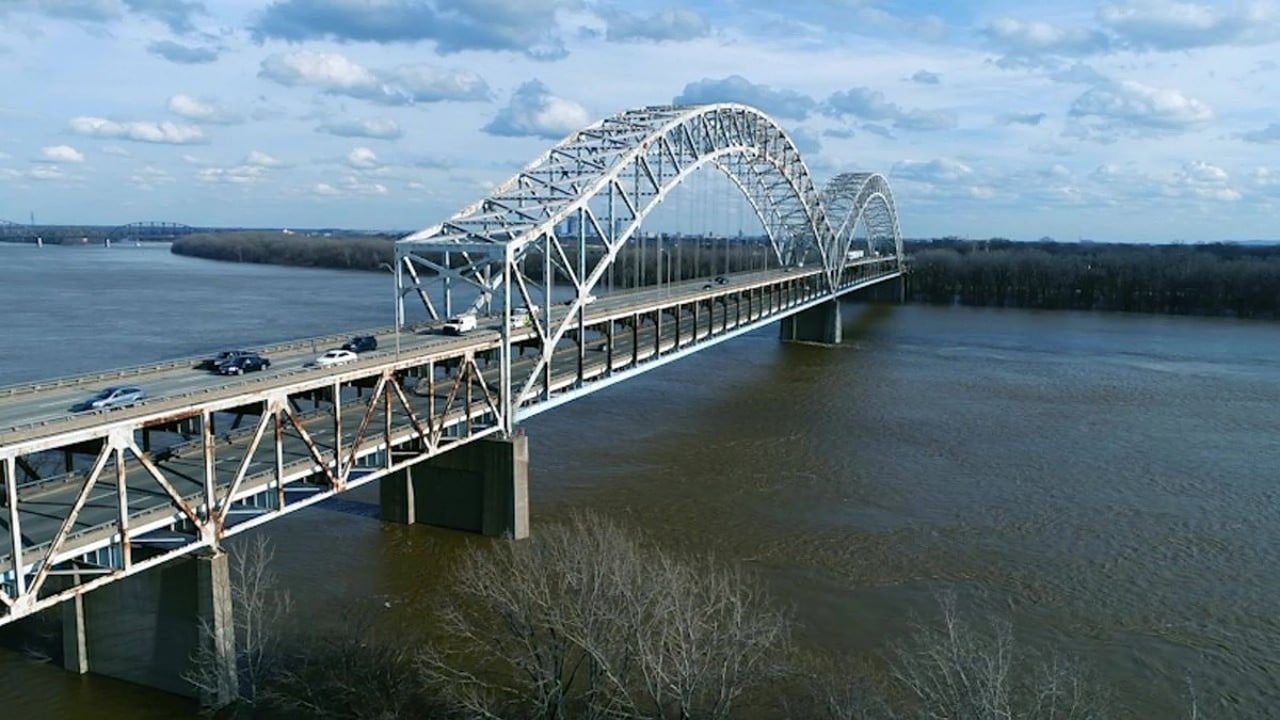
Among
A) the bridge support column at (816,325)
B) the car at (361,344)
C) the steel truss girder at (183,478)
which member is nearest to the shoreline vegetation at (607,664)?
the steel truss girder at (183,478)

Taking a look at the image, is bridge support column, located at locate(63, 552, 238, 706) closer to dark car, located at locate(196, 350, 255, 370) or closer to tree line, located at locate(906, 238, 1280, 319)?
dark car, located at locate(196, 350, 255, 370)

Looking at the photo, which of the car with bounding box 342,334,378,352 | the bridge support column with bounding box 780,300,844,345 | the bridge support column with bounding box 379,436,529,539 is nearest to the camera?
the bridge support column with bounding box 379,436,529,539

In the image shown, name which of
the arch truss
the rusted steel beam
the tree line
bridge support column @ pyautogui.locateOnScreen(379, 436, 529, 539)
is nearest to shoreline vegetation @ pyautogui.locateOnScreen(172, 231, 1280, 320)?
the tree line

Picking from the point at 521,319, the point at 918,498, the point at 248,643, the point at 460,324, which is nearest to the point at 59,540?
the point at 248,643

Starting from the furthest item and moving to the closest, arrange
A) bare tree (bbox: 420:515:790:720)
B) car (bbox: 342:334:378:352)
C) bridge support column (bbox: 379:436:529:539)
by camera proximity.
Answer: car (bbox: 342:334:378:352) → bridge support column (bbox: 379:436:529:539) → bare tree (bbox: 420:515:790:720)

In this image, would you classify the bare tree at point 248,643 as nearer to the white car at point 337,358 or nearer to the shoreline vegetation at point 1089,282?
the white car at point 337,358

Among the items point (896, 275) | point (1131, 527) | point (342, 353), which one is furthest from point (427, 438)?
point (896, 275)
